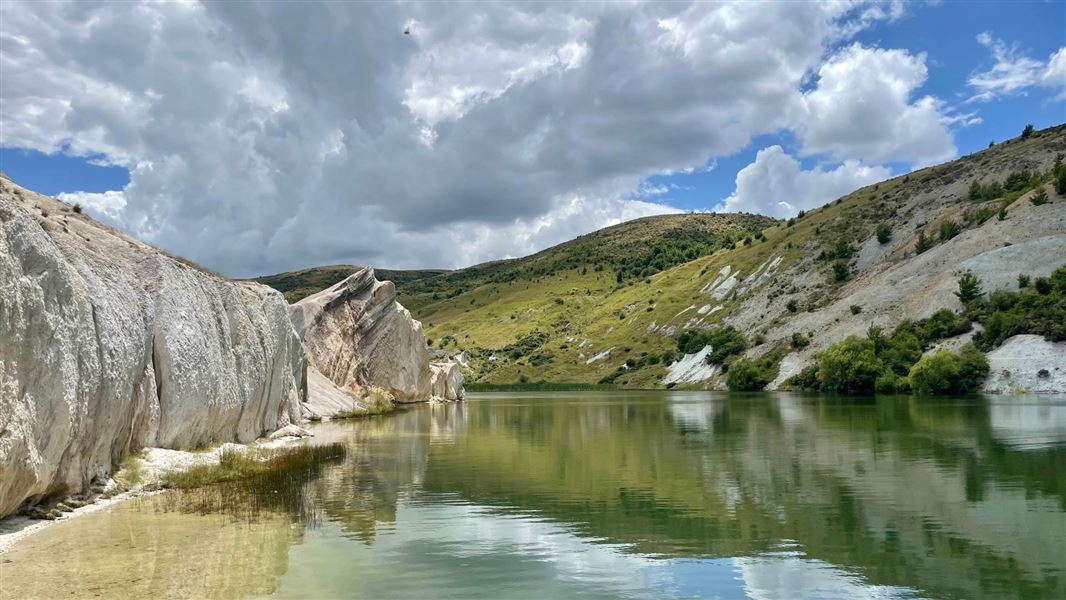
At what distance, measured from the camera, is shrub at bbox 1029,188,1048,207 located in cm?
10562

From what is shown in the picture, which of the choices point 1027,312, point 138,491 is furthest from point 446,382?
point 138,491

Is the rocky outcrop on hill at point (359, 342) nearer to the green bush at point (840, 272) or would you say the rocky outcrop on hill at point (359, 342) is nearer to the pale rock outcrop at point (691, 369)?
the pale rock outcrop at point (691, 369)

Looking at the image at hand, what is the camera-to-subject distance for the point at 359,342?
8125cm

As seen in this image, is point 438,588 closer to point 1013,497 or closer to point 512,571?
point 512,571

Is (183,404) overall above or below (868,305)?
below

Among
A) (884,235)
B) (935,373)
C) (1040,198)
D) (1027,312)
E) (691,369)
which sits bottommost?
(935,373)

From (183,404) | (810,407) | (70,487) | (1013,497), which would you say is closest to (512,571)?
(70,487)

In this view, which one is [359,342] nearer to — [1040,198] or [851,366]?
[851,366]

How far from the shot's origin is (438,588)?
44.4 ft

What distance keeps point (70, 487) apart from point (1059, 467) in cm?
2954

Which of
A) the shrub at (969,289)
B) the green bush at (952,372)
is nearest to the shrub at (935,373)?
the green bush at (952,372)

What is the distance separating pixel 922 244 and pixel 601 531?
11816cm

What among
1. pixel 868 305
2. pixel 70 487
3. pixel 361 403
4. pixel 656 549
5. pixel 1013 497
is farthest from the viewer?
pixel 868 305

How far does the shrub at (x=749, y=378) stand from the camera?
115 metres
